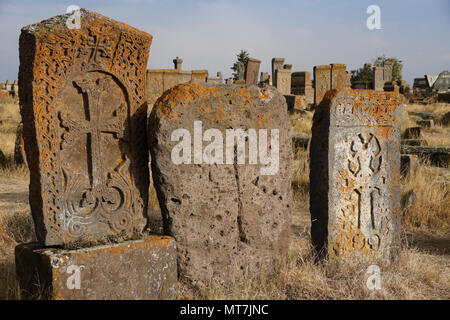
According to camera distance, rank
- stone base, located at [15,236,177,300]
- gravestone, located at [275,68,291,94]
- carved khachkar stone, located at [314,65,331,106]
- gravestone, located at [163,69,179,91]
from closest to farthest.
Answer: stone base, located at [15,236,177,300]
gravestone, located at [163,69,179,91]
carved khachkar stone, located at [314,65,331,106]
gravestone, located at [275,68,291,94]

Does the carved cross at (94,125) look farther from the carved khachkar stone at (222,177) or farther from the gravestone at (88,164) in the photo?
the carved khachkar stone at (222,177)

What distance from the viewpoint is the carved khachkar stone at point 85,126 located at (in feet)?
9.18

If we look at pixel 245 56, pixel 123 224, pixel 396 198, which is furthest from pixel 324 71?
pixel 245 56

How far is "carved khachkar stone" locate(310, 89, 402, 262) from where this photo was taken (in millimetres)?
3533

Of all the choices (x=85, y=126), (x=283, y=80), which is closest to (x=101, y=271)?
(x=85, y=126)

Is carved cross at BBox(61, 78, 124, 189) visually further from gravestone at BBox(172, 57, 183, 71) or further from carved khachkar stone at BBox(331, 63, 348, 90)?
gravestone at BBox(172, 57, 183, 71)

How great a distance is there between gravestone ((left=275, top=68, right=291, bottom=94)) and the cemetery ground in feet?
30.5

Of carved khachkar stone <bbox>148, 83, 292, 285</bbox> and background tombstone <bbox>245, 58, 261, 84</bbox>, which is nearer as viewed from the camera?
carved khachkar stone <bbox>148, 83, 292, 285</bbox>

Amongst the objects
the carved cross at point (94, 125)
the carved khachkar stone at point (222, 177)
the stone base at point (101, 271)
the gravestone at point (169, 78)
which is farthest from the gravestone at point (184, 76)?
the stone base at point (101, 271)

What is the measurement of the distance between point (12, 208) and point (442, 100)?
18222 mm

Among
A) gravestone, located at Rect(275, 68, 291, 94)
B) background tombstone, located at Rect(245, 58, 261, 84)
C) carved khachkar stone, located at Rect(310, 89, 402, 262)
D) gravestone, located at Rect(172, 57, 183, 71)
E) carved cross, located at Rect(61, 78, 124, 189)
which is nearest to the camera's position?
carved cross, located at Rect(61, 78, 124, 189)

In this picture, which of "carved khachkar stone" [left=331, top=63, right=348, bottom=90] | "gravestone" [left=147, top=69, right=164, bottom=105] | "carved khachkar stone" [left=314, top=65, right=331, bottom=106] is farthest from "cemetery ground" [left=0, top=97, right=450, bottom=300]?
"carved khachkar stone" [left=331, top=63, right=348, bottom=90]

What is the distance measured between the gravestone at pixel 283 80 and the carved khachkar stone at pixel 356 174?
12.4 m

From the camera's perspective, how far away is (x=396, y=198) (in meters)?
3.79
